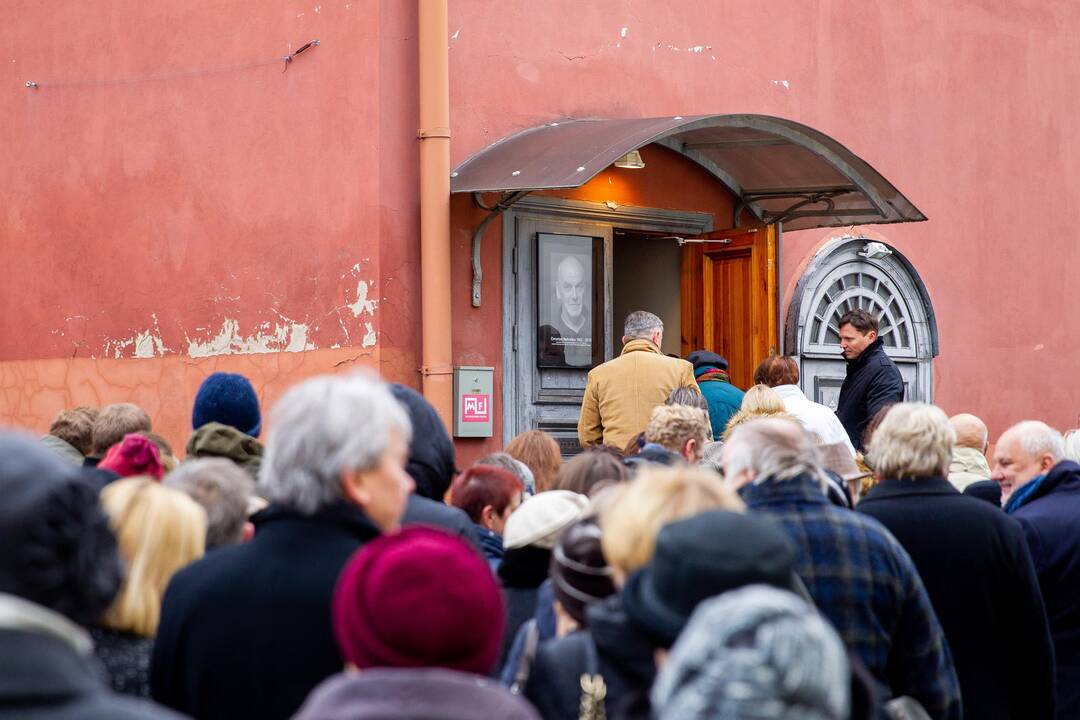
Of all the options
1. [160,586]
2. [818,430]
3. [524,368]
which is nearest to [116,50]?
[524,368]

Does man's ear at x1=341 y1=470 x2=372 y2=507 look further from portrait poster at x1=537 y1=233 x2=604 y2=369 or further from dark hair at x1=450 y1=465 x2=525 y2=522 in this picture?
portrait poster at x1=537 y1=233 x2=604 y2=369

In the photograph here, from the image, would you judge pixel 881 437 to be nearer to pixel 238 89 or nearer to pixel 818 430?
pixel 818 430

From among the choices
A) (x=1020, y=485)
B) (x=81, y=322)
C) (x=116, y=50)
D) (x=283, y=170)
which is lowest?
(x=1020, y=485)

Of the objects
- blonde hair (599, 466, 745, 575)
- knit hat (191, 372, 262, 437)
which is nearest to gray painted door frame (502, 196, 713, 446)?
knit hat (191, 372, 262, 437)

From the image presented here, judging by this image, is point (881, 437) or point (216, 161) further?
point (216, 161)

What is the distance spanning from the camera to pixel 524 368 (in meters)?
9.76

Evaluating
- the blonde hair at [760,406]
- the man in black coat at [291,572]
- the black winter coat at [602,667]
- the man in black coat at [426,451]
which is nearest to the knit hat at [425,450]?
the man in black coat at [426,451]

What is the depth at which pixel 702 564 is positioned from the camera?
257 cm

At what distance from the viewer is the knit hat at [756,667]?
6.96ft

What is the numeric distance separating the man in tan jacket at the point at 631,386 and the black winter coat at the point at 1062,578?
117 inches

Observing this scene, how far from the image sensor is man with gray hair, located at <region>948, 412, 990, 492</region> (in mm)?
7410

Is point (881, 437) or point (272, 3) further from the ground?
point (272, 3)

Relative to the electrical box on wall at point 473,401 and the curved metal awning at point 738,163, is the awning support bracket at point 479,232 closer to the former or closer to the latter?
the curved metal awning at point 738,163

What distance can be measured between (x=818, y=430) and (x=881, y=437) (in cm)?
282
